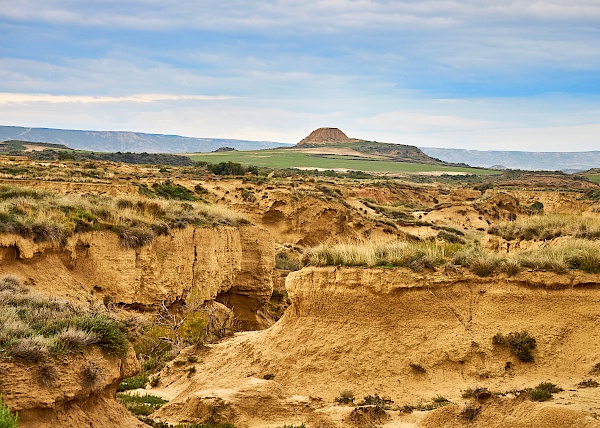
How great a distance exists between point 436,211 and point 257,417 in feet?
160

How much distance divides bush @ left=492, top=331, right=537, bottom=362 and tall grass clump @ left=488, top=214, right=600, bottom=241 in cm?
485

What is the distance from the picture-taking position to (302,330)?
50.3 ft

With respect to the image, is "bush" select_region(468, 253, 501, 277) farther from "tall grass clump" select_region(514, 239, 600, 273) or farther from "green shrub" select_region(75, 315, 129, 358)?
"green shrub" select_region(75, 315, 129, 358)

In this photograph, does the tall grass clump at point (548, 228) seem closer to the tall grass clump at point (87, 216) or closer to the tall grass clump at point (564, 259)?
the tall grass clump at point (564, 259)

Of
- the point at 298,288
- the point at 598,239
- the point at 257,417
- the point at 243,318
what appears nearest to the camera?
the point at 257,417

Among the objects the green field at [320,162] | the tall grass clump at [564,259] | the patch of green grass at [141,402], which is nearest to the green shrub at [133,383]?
the patch of green grass at [141,402]

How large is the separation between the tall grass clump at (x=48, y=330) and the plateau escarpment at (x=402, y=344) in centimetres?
314

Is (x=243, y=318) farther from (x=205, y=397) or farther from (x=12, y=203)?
(x=205, y=397)

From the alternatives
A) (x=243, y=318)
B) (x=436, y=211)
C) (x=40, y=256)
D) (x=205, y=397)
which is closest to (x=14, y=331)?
(x=205, y=397)

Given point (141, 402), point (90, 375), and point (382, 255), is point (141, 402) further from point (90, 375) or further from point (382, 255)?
point (382, 255)

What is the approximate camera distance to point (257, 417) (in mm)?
12523

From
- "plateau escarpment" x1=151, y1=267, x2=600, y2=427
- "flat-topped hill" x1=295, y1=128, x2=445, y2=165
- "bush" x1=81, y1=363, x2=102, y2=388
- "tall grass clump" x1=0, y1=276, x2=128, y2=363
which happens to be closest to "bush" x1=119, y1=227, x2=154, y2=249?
"plateau escarpment" x1=151, y1=267, x2=600, y2=427

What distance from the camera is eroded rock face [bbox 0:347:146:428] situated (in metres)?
8.09

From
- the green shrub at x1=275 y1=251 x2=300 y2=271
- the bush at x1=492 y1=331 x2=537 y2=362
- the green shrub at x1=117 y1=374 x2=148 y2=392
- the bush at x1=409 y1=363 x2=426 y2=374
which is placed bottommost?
the green shrub at x1=117 y1=374 x2=148 y2=392
